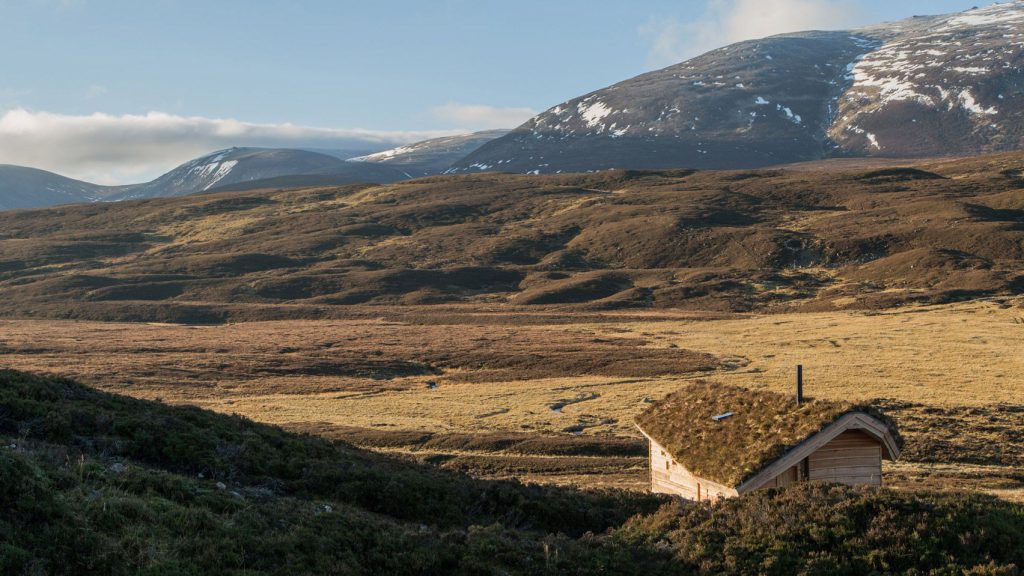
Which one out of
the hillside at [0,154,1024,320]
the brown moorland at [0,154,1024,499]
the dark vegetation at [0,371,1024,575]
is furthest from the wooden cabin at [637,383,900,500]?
the hillside at [0,154,1024,320]

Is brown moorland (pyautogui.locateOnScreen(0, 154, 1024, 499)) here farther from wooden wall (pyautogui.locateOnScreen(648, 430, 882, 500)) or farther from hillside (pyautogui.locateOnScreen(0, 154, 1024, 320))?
wooden wall (pyautogui.locateOnScreen(648, 430, 882, 500))

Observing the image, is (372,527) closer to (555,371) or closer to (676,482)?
(676,482)

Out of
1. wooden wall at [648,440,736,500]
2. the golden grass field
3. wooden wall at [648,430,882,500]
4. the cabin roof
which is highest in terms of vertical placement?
the cabin roof

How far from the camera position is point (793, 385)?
60219 mm

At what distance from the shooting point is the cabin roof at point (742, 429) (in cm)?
2317

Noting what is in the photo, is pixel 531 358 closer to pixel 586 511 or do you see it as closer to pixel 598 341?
pixel 598 341

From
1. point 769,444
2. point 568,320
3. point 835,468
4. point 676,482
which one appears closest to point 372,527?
point 769,444

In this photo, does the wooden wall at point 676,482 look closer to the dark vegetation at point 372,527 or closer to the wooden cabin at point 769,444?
the wooden cabin at point 769,444

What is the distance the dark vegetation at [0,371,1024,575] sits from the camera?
42.2ft

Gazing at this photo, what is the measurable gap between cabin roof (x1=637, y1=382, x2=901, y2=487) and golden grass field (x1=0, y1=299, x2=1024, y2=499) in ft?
25.4

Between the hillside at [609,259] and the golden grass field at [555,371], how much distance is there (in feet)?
52.7

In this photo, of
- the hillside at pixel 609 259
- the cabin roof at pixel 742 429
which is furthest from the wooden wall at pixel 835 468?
the hillside at pixel 609 259

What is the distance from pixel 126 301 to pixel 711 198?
125 metres

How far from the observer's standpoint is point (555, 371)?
7638cm
